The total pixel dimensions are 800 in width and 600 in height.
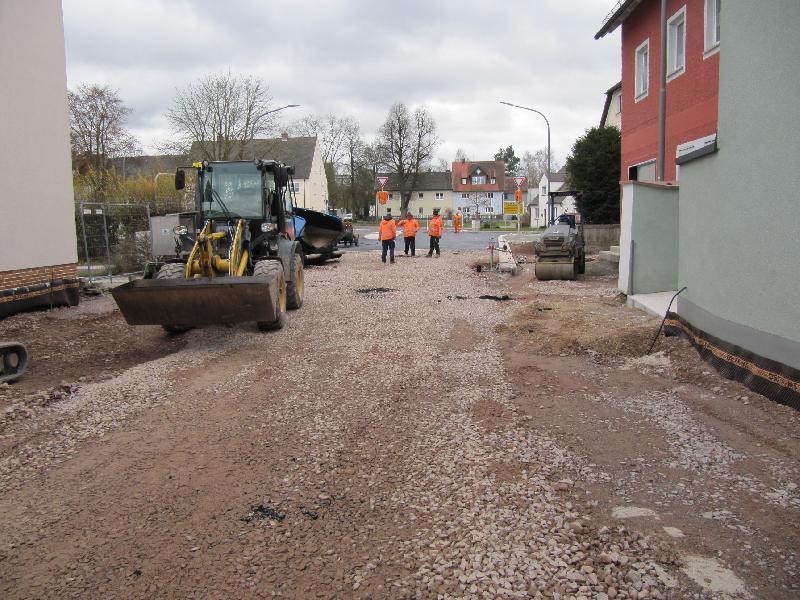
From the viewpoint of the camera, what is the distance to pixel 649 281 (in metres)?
11.6

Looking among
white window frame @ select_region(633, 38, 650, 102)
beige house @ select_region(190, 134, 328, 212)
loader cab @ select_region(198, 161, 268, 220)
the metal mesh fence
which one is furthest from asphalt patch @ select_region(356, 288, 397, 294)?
beige house @ select_region(190, 134, 328, 212)

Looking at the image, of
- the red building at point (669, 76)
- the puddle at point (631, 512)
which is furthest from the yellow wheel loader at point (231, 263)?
the red building at point (669, 76)

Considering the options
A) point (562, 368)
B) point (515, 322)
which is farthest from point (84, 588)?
point (515, 322)

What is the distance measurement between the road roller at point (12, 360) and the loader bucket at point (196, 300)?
1.30 meters

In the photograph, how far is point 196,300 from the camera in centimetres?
A: 868

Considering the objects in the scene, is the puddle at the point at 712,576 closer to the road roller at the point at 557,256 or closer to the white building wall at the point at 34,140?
the white building wall at the point at 34,140

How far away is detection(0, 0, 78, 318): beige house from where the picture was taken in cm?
1191

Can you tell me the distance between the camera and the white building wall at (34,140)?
11938mm

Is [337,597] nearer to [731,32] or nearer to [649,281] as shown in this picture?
[731,32]

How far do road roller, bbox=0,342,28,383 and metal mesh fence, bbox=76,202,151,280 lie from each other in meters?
8.62

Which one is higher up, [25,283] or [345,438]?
[25,283]

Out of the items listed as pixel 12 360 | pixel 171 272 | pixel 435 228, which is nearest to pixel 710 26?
pixel 171 272

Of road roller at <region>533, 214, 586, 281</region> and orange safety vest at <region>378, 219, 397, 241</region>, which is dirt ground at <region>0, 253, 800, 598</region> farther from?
orange safety vest at <region>378, 219, 397, 241</region>

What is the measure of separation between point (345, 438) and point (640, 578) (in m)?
2.65
